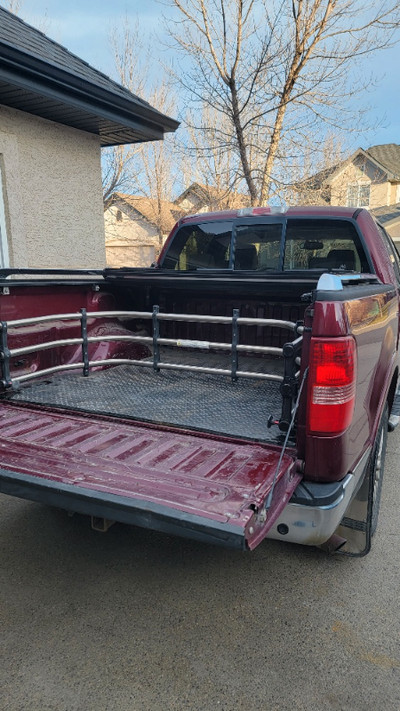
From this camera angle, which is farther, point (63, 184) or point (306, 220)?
point (63, 184)

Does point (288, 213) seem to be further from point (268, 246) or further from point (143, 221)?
point (143, 221)

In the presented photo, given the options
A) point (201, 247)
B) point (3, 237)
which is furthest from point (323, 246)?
point (3, 237)

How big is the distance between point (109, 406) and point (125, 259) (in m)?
28.3

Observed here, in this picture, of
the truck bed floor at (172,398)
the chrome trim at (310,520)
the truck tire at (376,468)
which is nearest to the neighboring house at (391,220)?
the truck tire at (376,468)

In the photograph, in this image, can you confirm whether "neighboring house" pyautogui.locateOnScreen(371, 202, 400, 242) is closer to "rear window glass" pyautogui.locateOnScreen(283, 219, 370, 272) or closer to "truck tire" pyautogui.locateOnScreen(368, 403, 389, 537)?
"rear window glass" pyautogui.locateOnScreen(283, 219, 370, 272)

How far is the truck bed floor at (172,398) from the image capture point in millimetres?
2699

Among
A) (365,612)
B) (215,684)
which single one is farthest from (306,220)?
(215,684)

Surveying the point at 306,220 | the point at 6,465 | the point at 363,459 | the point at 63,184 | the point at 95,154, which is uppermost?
the point at 95,154

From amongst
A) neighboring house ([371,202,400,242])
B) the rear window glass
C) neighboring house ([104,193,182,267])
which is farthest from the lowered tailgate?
neighboring house ([371,202,400,242])

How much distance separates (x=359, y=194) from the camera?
22.0 metres

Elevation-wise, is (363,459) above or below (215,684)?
above

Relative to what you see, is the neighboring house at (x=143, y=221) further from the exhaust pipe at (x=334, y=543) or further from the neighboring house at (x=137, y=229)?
the exhaust pipe at (x=334, y=543)

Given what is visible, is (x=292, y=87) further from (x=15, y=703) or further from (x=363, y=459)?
(x=15, y=703)

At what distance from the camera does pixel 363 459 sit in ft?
8.48
